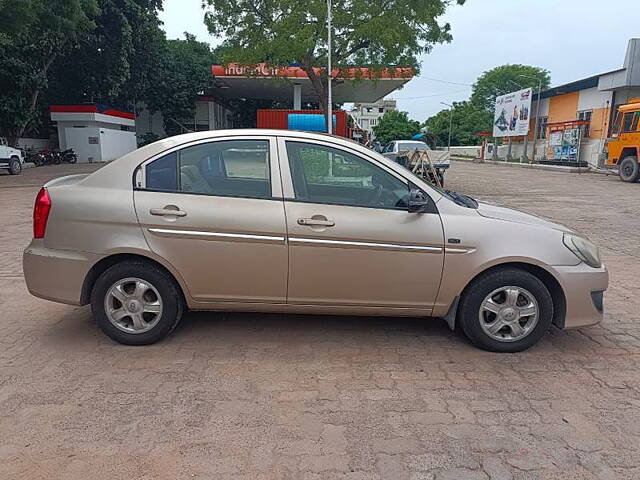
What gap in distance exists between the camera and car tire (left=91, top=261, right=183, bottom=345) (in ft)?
12.2

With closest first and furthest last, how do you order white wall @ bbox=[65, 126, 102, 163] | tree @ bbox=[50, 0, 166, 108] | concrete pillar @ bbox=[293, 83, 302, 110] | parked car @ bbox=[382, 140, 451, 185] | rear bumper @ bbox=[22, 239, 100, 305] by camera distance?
rear bumper @ bbox=[22, 239, 100, 305]
parked car @ bbox=[382, 140, 451, 185]
tree @ bbox=[50, 0, 166, 108]
concrete pillar @ bbox=[293, 83, 302, 110]
white wall @ bbox=[65, 126, 102, 163]

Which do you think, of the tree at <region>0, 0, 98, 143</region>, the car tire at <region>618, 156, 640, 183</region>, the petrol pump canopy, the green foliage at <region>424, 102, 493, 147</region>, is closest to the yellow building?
the car tire at <region>618, 156, 640, 183</region>

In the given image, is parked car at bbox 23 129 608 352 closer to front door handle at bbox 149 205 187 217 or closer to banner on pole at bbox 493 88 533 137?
front door handle at bbox 149 205 187 217

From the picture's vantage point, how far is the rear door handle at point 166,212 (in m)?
3.64

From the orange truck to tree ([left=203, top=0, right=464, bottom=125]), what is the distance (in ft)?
26.1

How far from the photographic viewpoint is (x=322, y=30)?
52.9 feet

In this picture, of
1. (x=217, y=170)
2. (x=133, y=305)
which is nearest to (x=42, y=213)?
(x=133, y=305)

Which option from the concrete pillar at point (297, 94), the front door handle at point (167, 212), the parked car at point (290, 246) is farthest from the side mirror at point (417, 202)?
the concrete pillar at point (297, 94)

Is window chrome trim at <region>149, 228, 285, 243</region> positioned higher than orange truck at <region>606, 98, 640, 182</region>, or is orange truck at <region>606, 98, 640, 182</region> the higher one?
orange truck at <region>606, 98, 640, 182</region>

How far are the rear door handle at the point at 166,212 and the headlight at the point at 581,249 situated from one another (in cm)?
292

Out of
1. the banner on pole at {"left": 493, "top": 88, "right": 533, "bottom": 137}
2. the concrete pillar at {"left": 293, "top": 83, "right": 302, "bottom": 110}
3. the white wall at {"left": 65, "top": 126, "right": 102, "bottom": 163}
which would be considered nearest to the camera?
the concrete pillar at {"left": 293, "top": 83, "right": 302, "bottom": 110}

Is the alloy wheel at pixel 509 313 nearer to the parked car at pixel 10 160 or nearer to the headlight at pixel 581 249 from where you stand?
the headlight at pixel 581 249

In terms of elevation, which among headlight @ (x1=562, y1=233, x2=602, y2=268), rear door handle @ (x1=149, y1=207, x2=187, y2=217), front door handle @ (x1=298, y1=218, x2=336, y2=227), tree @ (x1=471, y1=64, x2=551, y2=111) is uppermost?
tree @ (x1=471, y1=64, x2=551, y2=111)

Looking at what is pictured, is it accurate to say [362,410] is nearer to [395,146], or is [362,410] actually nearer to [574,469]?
[574,469]
